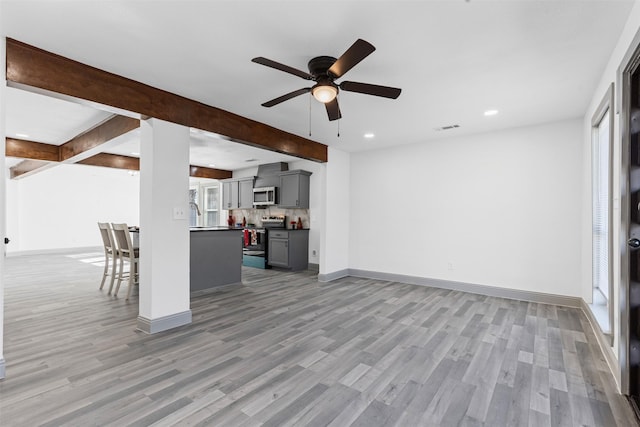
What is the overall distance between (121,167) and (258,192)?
3.06 metres

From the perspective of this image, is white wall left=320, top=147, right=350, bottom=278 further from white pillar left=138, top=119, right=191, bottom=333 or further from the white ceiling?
white pillar left=138, top=119, right=191, bottom=333

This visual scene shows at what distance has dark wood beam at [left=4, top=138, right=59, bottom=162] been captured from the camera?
545 centimetres

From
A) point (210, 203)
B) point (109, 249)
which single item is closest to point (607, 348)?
point (109, 249)

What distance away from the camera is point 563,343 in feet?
9.33

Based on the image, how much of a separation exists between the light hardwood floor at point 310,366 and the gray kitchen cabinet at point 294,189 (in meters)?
3.08

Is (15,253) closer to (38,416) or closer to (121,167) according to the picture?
(121,167)

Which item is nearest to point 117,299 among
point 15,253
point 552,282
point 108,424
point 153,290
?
point 153,290

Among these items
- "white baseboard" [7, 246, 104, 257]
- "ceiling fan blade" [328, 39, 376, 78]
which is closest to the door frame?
"ceiling fan blade" [328, 39, 376, 78]

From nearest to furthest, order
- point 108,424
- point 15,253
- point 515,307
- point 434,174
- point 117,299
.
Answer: point 108,424 < point 515,307 < point 117,299 < point 434,174 < point 15,253

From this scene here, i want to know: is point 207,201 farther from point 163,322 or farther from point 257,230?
point 163,322

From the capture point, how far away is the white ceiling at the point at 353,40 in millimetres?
1905

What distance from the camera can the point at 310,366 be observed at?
2406 millimetres

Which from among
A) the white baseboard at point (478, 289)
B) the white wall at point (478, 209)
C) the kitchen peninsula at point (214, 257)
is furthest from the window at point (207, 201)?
the white baseboard at point (478, 289)

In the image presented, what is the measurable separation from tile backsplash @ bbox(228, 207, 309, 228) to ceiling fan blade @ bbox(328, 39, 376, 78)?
16.6 ft
